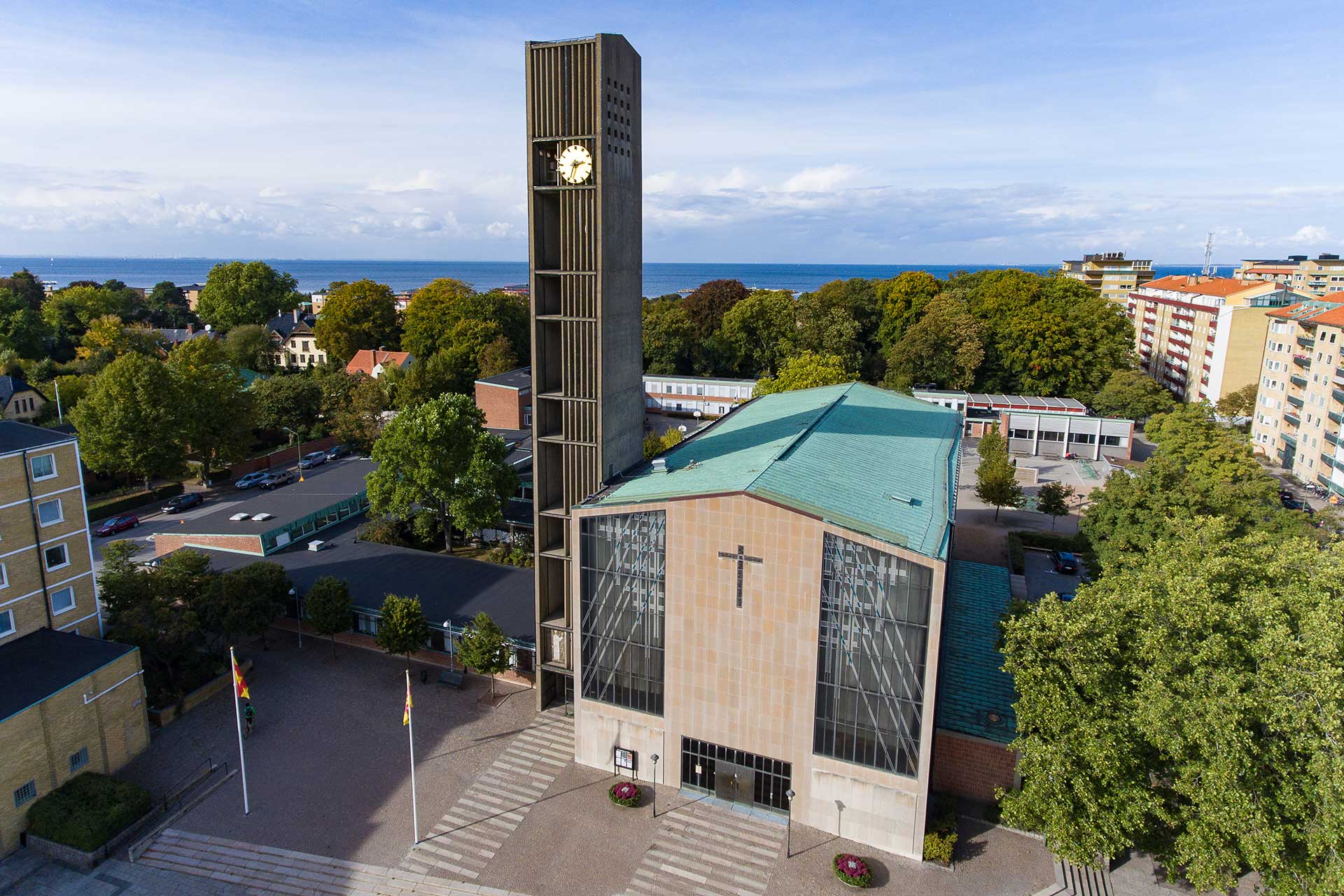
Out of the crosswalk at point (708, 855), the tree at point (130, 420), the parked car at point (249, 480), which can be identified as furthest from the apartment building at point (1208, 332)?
the tree at point (130, 420)

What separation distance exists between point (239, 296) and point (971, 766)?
103 metres

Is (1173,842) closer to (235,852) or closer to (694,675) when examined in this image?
(694,675)

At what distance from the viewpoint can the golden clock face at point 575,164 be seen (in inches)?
1014

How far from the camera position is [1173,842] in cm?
2084

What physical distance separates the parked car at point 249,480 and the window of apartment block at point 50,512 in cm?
2933

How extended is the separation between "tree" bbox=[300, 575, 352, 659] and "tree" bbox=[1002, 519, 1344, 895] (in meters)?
25.6

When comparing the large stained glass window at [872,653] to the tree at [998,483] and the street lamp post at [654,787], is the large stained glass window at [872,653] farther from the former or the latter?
the tree at [998,483]

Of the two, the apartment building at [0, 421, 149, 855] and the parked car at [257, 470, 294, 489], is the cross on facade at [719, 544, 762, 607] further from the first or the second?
the parked car at [257, 470, 294, 489]

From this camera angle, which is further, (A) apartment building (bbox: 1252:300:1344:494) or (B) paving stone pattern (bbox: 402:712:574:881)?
(A) apartment building (bbox: 1252:300:1344:494)

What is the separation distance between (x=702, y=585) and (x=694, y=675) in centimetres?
305

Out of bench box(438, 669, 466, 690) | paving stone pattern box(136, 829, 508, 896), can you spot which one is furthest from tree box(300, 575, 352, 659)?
paving stone pattern box(136, 829, 508, 896)

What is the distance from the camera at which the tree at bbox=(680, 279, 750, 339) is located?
305ft

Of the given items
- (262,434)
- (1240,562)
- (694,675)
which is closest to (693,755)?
(694,675)

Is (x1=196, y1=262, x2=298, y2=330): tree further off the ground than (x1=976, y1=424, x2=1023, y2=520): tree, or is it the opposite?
(x1=196, y1=262, x2=298, y2=330): tree
